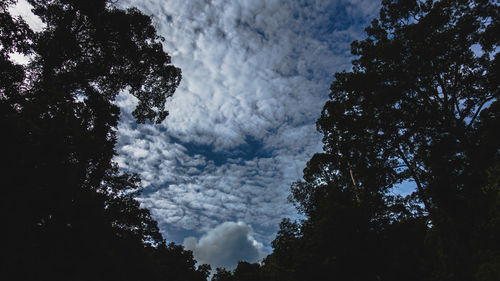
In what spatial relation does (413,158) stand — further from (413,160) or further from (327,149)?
(327,149)

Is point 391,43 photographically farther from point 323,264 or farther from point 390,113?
point 323,264

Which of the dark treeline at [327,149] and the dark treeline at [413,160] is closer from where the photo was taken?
the dark treeline at [327,149]

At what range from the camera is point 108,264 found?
474 cm

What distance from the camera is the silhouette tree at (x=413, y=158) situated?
6.93 m

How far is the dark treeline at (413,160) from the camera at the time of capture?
692 centimetres

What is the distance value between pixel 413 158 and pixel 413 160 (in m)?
0.14

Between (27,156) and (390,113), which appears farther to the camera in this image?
(390,113)

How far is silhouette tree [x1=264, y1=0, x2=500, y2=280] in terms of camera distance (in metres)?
6.93

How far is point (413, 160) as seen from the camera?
15.3 metres

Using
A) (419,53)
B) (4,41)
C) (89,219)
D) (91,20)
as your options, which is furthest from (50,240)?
(419,53)

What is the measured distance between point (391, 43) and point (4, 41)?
737 inches

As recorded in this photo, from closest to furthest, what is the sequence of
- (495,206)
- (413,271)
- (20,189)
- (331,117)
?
(20,189), (495,206), (413,271), (331,117)

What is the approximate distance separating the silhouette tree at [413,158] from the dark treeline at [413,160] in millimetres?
46

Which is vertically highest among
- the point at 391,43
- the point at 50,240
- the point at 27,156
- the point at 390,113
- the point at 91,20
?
the point at 91,20
